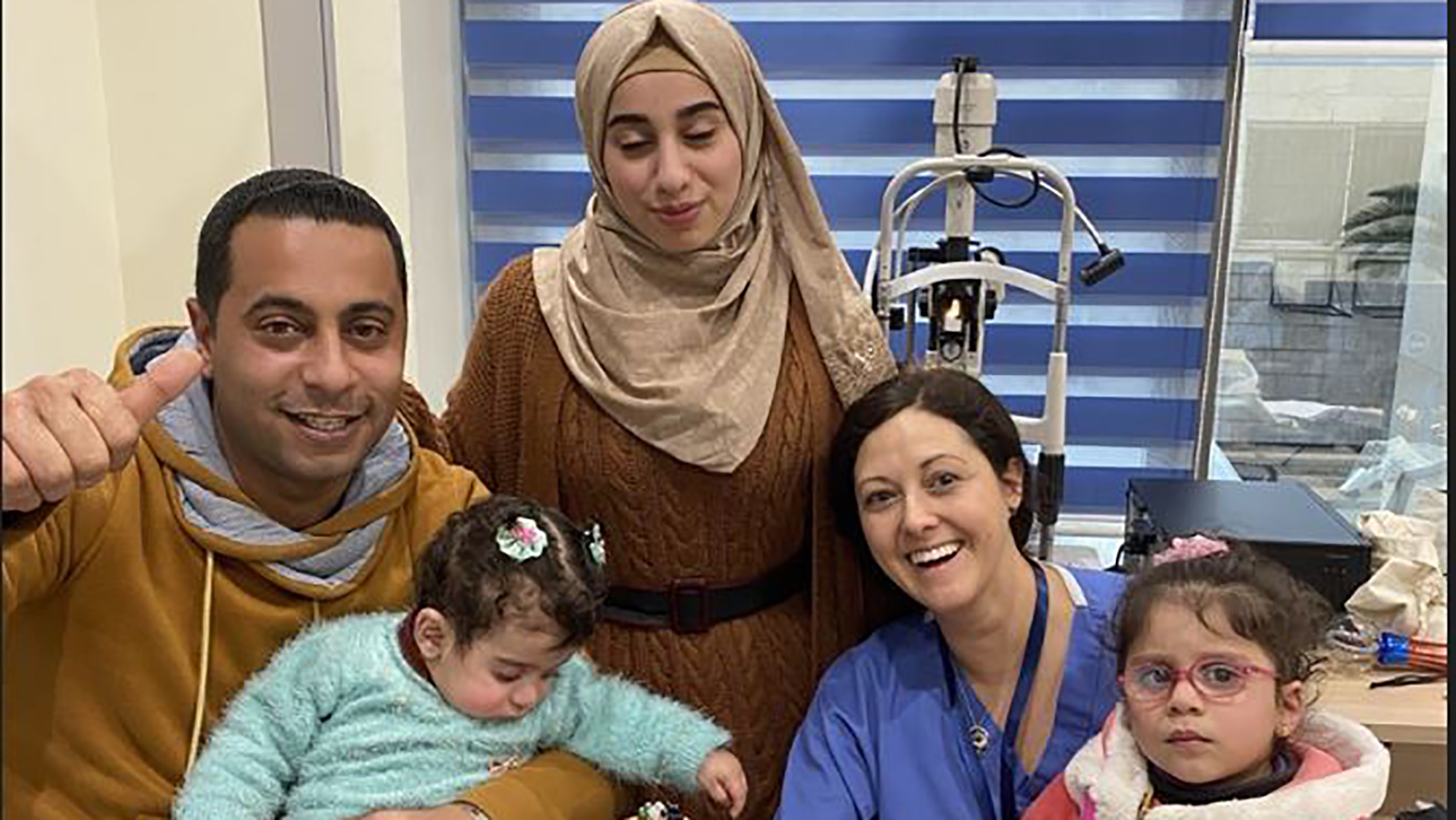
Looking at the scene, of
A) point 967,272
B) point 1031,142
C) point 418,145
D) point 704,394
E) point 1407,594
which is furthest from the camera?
point 1031,142

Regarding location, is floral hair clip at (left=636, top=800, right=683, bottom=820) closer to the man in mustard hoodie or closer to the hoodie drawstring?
the man in mustard hoodie

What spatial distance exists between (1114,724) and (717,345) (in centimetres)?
66

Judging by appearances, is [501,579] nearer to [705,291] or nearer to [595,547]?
[595,547]

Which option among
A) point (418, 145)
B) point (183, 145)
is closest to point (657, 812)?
point (183, 145)

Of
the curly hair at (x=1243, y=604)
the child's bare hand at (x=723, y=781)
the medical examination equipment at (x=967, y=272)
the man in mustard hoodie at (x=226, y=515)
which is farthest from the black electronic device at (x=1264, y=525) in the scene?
the man in mustard hoodie at (x=226, y=515)

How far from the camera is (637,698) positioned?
4.85 feet

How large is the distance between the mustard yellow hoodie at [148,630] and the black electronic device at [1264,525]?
1385 millimetres

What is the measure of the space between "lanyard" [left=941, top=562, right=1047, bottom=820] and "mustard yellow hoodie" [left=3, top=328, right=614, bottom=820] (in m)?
0.48

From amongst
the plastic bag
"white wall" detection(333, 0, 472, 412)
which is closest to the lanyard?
the plastic bag

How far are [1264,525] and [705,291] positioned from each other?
1.22m

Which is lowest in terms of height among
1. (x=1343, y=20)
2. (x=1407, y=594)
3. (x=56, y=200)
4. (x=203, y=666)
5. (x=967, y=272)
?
(x=1407, y=594)

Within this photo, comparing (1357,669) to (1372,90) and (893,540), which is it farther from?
(1372,90)

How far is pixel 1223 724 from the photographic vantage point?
1293 millimetres

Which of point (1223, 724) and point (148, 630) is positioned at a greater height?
point (148, 630)
